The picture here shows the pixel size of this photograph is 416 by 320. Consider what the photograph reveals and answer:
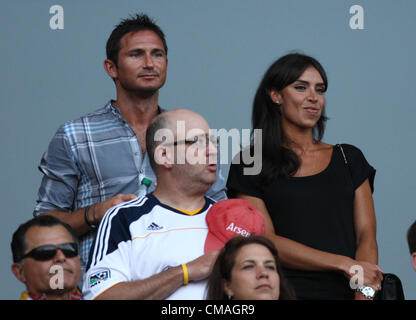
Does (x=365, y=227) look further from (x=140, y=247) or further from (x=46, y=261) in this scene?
(x=46, y=261)

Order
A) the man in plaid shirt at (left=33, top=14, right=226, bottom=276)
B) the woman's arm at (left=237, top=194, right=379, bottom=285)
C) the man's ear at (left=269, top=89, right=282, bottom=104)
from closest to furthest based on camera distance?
the woman's arm at (left=237, top=194, right=379, bottom=285)
the man in plaid shirt at (left=33, top=14, right=226, bottom=276)
the man's ear at (left=269, top=89, right=282, bottom=104)

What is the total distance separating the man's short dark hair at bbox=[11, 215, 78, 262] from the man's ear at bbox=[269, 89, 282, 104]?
1.13 metres

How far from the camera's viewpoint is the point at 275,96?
3561mm

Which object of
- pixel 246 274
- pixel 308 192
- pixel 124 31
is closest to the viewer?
pixel 246 274

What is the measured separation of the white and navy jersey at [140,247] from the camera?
2.78 meters

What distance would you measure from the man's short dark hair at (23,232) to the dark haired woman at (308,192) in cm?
81

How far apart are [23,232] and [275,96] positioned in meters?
1.31

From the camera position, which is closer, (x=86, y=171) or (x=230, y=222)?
(x=230, y=222)

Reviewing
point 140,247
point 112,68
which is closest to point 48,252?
point 140,247

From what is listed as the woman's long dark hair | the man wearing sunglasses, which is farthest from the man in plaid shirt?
the man wearing sunglasses

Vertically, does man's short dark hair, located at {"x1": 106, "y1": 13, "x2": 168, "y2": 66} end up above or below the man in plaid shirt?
above

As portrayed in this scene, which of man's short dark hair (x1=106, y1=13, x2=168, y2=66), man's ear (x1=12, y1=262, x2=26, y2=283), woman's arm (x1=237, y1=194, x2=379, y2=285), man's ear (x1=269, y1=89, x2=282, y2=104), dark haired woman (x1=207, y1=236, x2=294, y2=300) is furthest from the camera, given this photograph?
man's short dark hair (x1=106, y1=13, x2=168, y2=66)

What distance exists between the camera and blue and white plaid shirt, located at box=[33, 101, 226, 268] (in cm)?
337

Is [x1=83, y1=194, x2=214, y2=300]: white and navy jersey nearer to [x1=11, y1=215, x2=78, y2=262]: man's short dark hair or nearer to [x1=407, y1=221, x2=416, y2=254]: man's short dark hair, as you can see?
[x1=11, y1=215, x2=78, y2=262]: man's short dark hair
